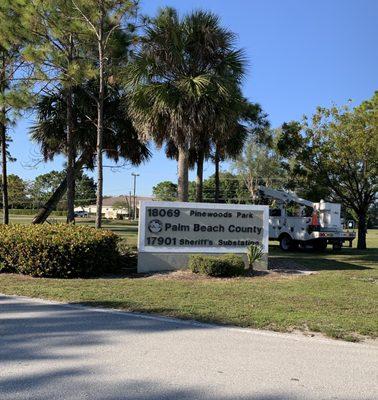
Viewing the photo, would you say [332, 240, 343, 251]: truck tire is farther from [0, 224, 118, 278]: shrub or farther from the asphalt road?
the asphalt road

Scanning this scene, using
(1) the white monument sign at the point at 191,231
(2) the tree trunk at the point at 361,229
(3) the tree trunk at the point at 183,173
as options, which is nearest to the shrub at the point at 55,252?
(1) the white monument sign at the point at 191,231

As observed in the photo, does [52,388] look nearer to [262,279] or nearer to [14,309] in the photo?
[14,309]

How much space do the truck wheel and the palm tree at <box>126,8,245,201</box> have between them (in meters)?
8.53

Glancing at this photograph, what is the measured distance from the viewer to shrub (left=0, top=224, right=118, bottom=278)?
11328 millimetres

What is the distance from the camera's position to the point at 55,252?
11.3 metres

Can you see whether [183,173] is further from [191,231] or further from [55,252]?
[55,252]

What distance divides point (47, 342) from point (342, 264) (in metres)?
11.7

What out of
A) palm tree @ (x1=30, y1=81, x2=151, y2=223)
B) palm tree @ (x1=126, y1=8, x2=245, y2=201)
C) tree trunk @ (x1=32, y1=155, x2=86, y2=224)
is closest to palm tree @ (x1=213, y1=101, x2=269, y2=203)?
palm tree @ (x1=126, y1=8, x2=245, y2=201)

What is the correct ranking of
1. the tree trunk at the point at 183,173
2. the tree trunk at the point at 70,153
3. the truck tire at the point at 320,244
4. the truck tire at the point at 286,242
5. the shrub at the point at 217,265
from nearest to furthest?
the shrub at the point at 217,265, the tree trunk at the point at 183,173, the tree trunk at the point at 70,153, the truck tire at the point at 320,244, the truck tire at the point at 286,242

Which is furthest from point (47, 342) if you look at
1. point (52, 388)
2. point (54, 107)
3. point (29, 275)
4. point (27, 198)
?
point (27, 198)

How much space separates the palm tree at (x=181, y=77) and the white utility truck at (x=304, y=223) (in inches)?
315

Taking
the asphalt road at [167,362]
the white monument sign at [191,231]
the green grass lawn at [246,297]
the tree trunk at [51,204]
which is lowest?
the asphalt road at [167,362]

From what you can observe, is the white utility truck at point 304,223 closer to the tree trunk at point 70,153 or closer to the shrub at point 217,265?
the shrub at point 217,265

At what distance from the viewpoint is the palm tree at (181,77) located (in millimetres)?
14023
